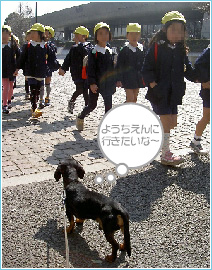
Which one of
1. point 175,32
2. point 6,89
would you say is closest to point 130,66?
point 175,32

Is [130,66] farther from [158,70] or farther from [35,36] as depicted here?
[35,36]

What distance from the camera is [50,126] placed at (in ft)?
20.9

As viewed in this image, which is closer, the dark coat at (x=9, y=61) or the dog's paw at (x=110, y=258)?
the dog's paw at (x=110, y=258)

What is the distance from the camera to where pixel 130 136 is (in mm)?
2607

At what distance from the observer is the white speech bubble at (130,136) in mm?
2510

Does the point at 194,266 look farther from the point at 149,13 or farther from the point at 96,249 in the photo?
the point at 149,13

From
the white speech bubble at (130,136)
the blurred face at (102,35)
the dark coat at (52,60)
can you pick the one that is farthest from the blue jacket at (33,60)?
the white speech bubble at (130,136)

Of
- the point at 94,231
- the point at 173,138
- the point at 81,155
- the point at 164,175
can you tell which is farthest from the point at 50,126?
the point at 94,231

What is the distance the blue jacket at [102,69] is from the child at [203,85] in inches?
43.4

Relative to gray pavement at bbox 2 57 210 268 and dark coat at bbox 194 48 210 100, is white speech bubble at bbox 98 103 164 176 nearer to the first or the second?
gray pavement at bbox 2 57 210 268

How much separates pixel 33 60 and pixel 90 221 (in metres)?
4.41

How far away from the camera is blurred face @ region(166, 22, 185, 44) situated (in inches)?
138

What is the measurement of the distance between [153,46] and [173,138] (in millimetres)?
2021

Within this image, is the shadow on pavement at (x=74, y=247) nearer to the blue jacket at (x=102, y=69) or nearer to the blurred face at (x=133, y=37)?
the blue jacket at (x=102, y=69)
